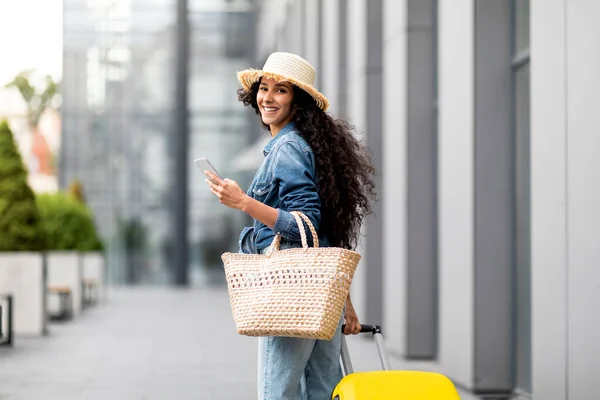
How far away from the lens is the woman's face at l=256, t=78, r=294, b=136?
13.0 ft

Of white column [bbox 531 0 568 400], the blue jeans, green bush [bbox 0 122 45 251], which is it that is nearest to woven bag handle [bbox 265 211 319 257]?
the blue jeans

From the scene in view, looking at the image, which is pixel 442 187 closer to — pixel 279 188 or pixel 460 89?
pixel 460 89

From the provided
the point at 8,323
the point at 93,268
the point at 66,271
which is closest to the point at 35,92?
the point at 93,268

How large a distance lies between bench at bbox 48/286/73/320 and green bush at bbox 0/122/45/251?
3.12 m

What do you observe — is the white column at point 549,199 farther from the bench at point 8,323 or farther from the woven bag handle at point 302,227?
the bench at point 8,323

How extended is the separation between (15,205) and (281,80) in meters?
10.4

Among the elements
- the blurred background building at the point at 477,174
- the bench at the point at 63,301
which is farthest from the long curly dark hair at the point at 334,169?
the bench at the point at 63,301

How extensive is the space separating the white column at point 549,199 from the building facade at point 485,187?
0.01m

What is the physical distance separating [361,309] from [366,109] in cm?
261

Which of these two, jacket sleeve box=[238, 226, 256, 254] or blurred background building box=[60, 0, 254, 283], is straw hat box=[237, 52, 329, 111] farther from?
blurred background building box=[60, 0, 254, 283]

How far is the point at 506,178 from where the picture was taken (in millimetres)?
8461

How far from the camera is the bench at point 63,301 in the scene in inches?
659

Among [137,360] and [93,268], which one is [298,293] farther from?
[93,268]

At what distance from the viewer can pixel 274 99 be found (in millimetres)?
3979
